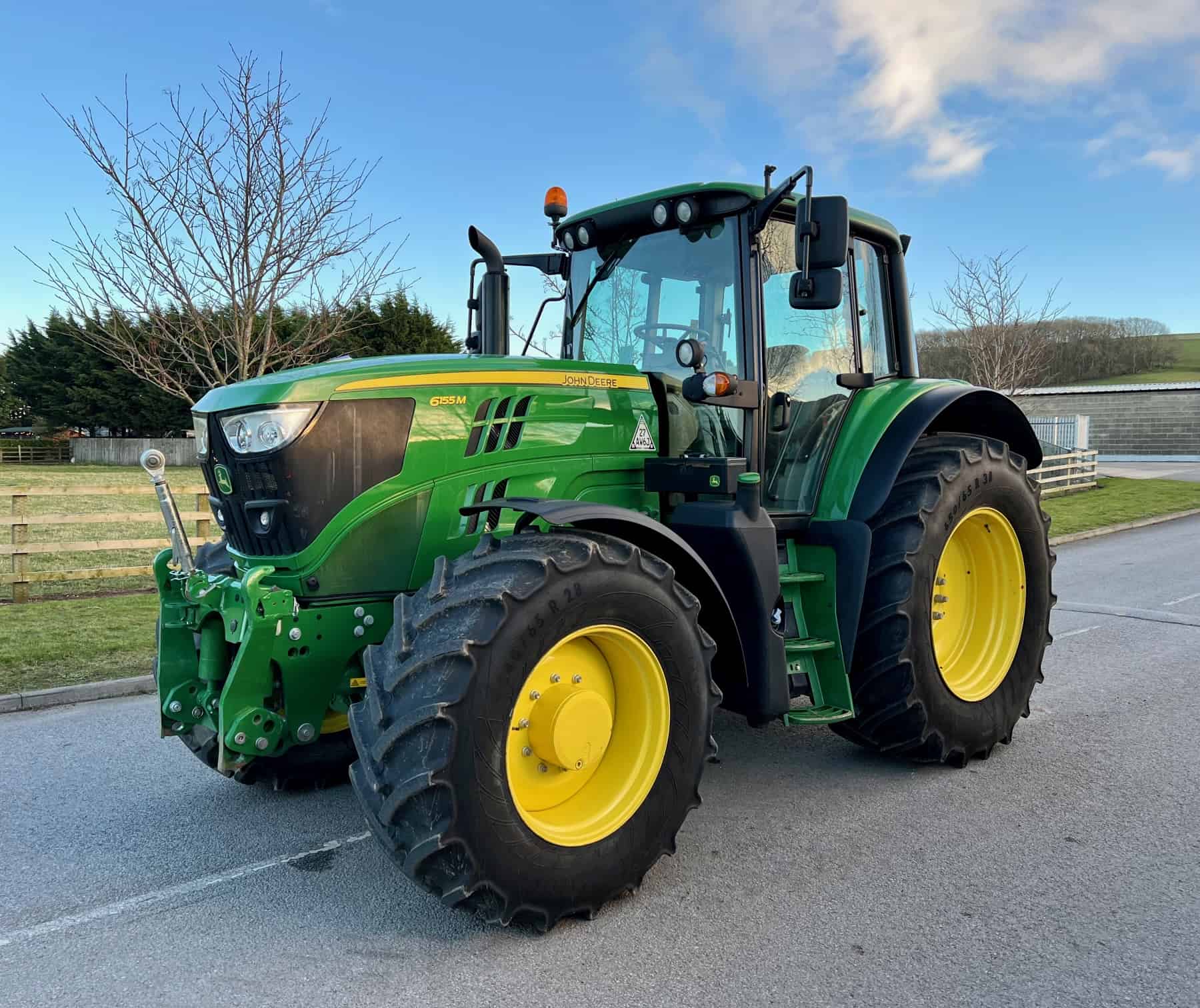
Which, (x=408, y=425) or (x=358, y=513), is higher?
(x=408, y=425)

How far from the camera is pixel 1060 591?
9.73m

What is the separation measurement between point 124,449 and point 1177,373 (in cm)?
5578

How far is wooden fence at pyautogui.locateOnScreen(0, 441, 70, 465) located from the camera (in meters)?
42.7

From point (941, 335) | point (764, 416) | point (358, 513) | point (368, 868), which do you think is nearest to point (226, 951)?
point (368, 868)

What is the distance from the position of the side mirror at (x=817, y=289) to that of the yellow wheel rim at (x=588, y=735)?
1.44 m

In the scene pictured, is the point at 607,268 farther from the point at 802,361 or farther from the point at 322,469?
the point at 322,469

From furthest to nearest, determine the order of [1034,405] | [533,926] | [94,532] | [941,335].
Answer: [1034,405]
[941,335]
[94,532]
[533,926]

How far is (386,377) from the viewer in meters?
3.44

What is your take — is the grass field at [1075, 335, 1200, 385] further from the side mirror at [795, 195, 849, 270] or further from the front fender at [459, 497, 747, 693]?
the front fender at [459, 497, 747, 693]

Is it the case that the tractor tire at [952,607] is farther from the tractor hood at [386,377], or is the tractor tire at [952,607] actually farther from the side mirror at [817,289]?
the tractor hood at [386,377]

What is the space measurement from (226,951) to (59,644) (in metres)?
5.23

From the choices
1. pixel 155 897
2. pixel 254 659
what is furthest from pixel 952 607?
pixel 155 897

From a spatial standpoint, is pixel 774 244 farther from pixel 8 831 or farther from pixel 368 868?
pixel 8 831

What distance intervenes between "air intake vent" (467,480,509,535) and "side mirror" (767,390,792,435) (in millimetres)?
1257
